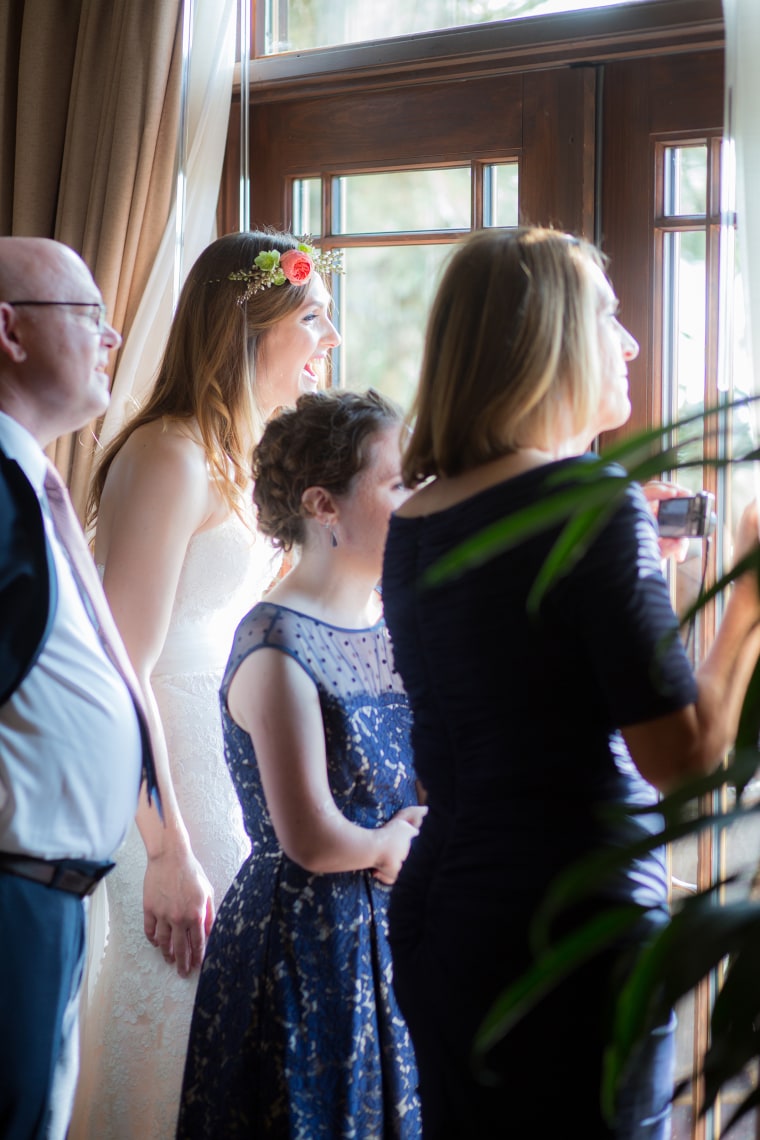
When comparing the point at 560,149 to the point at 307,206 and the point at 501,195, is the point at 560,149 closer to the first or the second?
the point at 501,195

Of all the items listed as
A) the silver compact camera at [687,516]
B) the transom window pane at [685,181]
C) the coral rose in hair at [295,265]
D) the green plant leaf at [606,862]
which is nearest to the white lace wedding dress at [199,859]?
the coral rose in hair at [295,265]

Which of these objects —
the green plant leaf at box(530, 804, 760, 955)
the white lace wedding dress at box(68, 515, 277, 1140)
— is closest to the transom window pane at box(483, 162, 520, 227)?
the white lace wedding dress at box(68, 515, 277, 1140)

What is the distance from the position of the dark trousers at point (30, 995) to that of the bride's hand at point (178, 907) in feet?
1.55

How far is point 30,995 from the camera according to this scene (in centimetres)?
125

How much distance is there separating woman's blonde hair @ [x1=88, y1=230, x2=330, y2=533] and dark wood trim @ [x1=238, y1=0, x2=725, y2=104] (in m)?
0.57

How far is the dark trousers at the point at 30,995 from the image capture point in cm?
123

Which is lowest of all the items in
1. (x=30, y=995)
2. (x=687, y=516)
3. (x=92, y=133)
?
(x=30, y=995)

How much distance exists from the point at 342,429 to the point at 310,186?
3.98 ft

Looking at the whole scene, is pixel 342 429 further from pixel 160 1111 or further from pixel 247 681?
pixel 160 1111

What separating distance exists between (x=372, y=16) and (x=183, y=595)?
1268mm

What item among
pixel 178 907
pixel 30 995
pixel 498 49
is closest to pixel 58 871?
pixel 30 995

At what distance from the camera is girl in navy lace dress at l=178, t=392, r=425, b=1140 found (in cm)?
142

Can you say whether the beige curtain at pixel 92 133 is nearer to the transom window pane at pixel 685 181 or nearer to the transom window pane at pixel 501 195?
the transom window pane at pixel 501 195

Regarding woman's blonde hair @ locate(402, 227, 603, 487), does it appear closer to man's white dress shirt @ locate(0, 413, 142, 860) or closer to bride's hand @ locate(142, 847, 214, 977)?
man's white dress shirt @ locate(0, 413, 142, 860)
